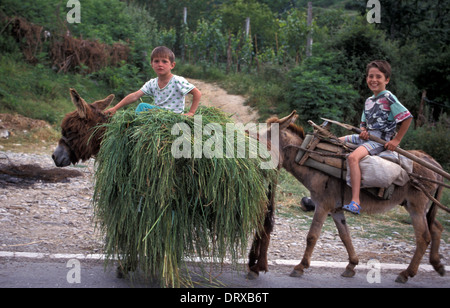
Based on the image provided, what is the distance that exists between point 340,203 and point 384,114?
106 cm

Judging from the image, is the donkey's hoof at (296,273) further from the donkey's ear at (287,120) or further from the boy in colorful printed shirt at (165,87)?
the boy in colorful printed shirt at (165,87)

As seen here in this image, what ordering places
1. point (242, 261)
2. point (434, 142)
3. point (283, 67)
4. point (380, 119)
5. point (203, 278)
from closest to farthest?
point (203, 278), point (380, 119), point (242, 261), point (434, 142), point (283, 67)

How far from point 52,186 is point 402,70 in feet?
45.5

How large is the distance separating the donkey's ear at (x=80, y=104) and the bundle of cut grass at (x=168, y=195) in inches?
24.4

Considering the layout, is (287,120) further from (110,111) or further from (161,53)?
(110,111)

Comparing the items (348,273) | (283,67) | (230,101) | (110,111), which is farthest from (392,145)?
(283,67)

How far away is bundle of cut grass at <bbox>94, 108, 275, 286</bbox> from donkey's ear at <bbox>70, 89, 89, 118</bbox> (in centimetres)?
62

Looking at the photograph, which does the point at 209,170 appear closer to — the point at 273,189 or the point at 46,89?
the point at 273,189

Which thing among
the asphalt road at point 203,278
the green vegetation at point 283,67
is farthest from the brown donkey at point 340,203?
the green vegetation at point 283,67

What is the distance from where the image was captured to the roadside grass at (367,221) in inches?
245

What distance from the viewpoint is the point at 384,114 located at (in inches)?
177

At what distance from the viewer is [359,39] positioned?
15.5m

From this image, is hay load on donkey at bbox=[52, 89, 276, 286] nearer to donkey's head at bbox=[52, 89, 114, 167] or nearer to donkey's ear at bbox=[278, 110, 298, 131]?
donkey's head at bbox=[52, 89, 114, 167]
